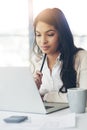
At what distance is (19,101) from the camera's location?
1702mm

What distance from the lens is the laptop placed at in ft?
5.33

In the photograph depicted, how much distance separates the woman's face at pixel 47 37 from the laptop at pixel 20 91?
0.82 meters

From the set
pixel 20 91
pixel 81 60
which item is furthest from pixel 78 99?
pixel 81 60

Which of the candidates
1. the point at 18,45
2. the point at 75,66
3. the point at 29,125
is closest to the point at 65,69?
the point at 75,66

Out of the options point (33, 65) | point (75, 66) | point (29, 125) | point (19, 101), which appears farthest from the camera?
point (33, 65)

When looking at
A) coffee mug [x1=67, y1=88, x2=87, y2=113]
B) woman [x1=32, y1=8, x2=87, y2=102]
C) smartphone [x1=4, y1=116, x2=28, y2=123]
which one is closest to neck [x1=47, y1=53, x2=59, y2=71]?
woman [x1=32, y1=8, x2=87, y2=102]

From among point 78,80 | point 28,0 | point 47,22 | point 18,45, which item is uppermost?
point 28,0

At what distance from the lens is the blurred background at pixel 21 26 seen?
242 centimetres

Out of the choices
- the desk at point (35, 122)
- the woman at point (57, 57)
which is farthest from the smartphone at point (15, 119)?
the woman at point (57, 57)

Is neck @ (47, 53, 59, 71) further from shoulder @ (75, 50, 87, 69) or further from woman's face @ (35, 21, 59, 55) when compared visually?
shoulder @ (75, 50, 87, 69)

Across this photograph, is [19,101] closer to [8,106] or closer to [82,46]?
[8,106]

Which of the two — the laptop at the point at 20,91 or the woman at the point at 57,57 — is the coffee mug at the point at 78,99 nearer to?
the laptop at the point at 20,91

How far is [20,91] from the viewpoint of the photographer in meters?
1.67

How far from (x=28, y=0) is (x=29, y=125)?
135 cm
